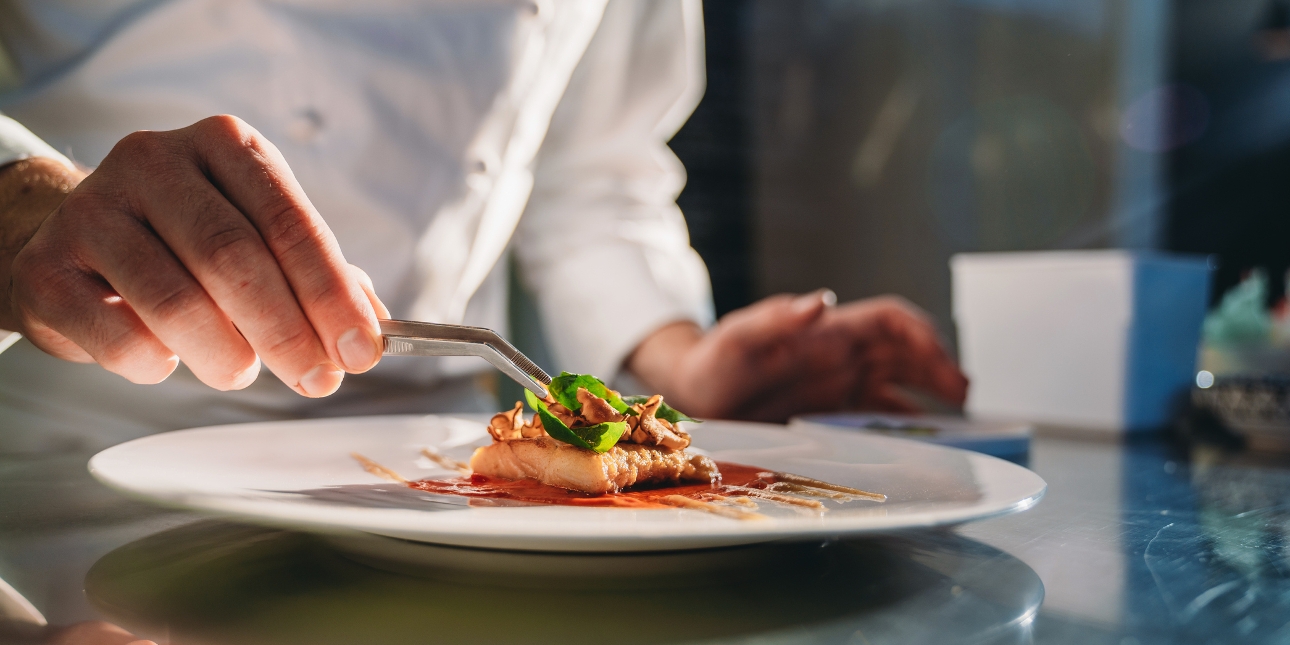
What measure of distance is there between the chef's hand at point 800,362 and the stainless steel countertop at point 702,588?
880 mm

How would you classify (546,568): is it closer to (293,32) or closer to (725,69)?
(293,32)

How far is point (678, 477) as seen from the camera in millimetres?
898

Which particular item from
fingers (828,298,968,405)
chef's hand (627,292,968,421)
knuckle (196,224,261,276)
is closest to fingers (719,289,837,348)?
chef's hand (627,292,968,421)

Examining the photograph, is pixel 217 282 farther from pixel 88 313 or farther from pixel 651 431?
pixel 651 431

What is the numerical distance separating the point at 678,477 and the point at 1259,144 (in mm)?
4065

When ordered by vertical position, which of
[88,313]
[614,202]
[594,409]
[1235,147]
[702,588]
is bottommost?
[702,588]

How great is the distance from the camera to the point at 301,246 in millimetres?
699

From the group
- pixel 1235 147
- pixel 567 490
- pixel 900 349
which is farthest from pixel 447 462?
pixel 1235 147

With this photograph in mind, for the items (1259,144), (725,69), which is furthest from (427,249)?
(1259,144)

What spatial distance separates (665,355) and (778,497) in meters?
1.14

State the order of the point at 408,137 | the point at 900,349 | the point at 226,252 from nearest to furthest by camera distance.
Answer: the point at 226,252 < the point at 408,137 < the point at 900,349

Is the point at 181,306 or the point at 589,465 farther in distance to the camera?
the point at 589,465

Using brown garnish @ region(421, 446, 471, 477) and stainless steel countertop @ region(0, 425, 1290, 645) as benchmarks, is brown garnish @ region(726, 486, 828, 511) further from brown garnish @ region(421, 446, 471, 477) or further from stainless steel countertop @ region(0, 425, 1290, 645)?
brown garnish @ region(421, 446, 471, 477)

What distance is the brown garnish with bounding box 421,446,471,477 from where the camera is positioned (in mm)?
940
